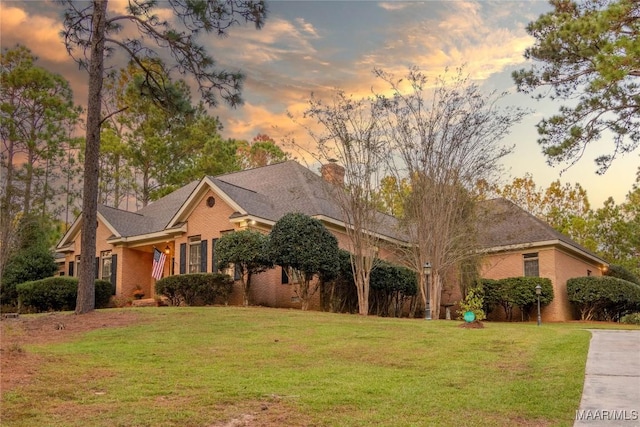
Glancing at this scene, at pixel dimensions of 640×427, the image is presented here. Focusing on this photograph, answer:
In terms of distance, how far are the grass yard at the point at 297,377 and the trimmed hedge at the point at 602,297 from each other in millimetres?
12886

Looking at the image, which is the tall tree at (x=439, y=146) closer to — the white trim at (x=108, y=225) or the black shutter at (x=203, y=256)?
the black shutter at (x=203, y=256)

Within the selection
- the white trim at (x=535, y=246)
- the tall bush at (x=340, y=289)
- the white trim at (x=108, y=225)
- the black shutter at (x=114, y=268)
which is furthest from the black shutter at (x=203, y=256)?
the white trim at (x=535, y=246)

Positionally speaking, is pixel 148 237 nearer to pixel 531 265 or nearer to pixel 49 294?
pixel 49 294

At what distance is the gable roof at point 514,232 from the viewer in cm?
2516

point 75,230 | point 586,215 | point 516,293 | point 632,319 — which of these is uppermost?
point 586,215

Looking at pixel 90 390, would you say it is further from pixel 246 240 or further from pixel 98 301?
pixel 98 301

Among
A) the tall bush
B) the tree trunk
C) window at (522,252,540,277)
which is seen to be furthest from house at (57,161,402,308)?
window at (522,252,540,277)

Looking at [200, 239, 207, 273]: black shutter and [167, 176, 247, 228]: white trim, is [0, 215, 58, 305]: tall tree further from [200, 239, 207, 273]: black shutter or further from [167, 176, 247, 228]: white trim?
[200, 239, 207, 273]: black shutter

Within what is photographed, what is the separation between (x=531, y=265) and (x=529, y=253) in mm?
521

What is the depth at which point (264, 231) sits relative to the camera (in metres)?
22.1

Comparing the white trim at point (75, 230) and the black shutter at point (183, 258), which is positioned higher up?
the white trim at point (75, 230)

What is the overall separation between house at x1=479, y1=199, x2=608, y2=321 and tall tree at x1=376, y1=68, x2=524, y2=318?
5.63 m

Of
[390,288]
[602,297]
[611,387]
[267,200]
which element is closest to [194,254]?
[267,200]

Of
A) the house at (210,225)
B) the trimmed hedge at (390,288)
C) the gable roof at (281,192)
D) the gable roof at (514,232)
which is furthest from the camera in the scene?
the gable roof at (514,232)
